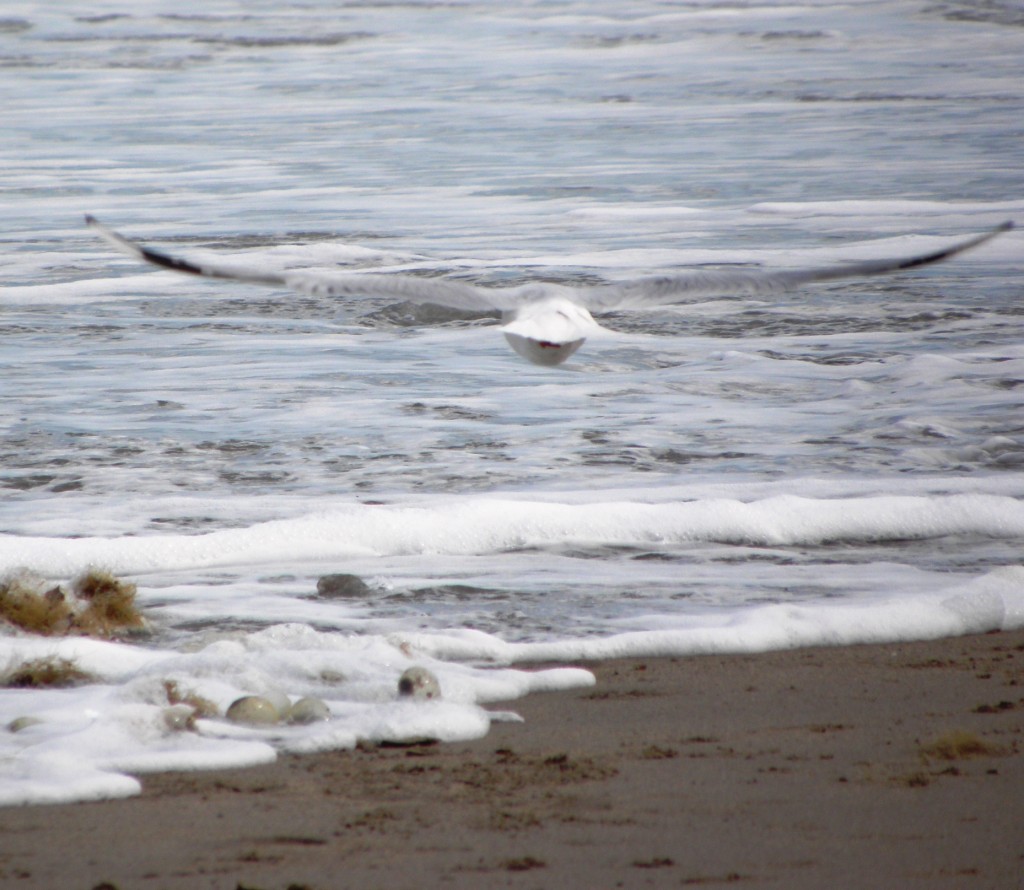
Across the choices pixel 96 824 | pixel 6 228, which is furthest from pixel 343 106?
pixel 96 824

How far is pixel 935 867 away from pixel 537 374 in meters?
8.09

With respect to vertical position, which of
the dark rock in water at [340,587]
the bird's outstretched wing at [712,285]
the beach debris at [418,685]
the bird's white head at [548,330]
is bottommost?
the dark rock in water at [340,587]

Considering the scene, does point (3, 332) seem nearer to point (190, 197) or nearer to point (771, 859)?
point (190, 197)

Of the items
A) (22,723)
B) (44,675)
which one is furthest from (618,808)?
(44,675)

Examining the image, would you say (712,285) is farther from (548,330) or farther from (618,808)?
(618,808)

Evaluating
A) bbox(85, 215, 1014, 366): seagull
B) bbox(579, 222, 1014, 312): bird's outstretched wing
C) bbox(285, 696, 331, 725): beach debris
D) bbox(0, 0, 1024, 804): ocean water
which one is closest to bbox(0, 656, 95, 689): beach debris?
bbox(0, 0, 1024, 804): ocean water

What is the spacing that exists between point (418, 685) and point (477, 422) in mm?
5034

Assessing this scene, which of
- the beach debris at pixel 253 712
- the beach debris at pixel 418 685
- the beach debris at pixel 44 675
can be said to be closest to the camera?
the beach debris at pixel 253 712

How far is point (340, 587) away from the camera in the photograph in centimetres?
621

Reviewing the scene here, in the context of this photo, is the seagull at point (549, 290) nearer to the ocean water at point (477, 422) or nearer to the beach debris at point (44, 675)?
the ocean water at point (477, 422)

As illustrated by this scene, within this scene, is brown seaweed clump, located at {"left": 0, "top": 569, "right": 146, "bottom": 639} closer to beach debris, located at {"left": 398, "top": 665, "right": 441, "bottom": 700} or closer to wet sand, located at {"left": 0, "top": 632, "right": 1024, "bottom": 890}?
beach debris, located at {"left": 398, "top": 665, "right": 441, "bottom": 700}

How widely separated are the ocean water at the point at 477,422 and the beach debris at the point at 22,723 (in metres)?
0.03

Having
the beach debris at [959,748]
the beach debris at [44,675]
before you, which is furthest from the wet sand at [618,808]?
the beach debris at [44,675]

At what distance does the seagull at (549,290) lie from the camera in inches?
294
